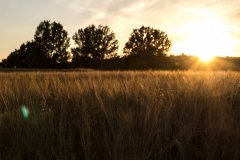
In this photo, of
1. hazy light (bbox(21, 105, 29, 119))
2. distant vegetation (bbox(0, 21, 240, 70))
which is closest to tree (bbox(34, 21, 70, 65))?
distant vegetation (bbox(0, 21, 240, 70))

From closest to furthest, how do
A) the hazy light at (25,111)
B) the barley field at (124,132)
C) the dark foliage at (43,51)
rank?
the barley field at (124,132), the hazy light at (25,111), the dark foliage at (43,51)

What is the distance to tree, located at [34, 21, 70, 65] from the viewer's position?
60719mm

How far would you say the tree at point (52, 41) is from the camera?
2391 inches

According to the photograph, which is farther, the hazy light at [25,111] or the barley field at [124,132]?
the hazy light at [25,111]

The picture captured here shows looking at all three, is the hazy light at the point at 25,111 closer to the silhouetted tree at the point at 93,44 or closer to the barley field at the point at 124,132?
the barley field at the point at 124,132

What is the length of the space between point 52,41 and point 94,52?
7.68m

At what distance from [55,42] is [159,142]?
204 feet

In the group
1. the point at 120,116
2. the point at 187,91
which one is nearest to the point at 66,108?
the point at 120,116

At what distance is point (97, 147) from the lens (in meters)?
2.24

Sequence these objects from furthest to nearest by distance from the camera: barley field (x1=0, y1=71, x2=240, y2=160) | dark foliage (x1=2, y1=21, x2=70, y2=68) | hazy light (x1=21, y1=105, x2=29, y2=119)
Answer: dark foliage (x1=2, y1=21, x2=70, y2=68)
hazy light (x1=21, y1=105, x2=29, y2=119)
barley field (x1=0, y1=71, x2=240, y2=160)

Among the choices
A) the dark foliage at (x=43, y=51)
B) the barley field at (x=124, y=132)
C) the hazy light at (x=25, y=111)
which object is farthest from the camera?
the dark foliage at (x=43, y=51)

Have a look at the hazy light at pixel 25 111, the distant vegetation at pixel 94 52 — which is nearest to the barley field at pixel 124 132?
the hazy light at pixel 25 111

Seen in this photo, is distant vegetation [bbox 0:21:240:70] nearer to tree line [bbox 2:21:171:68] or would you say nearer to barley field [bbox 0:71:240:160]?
tree line [bbox 2:21:171:68]

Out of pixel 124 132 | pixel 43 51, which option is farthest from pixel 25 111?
pixel 43 51
